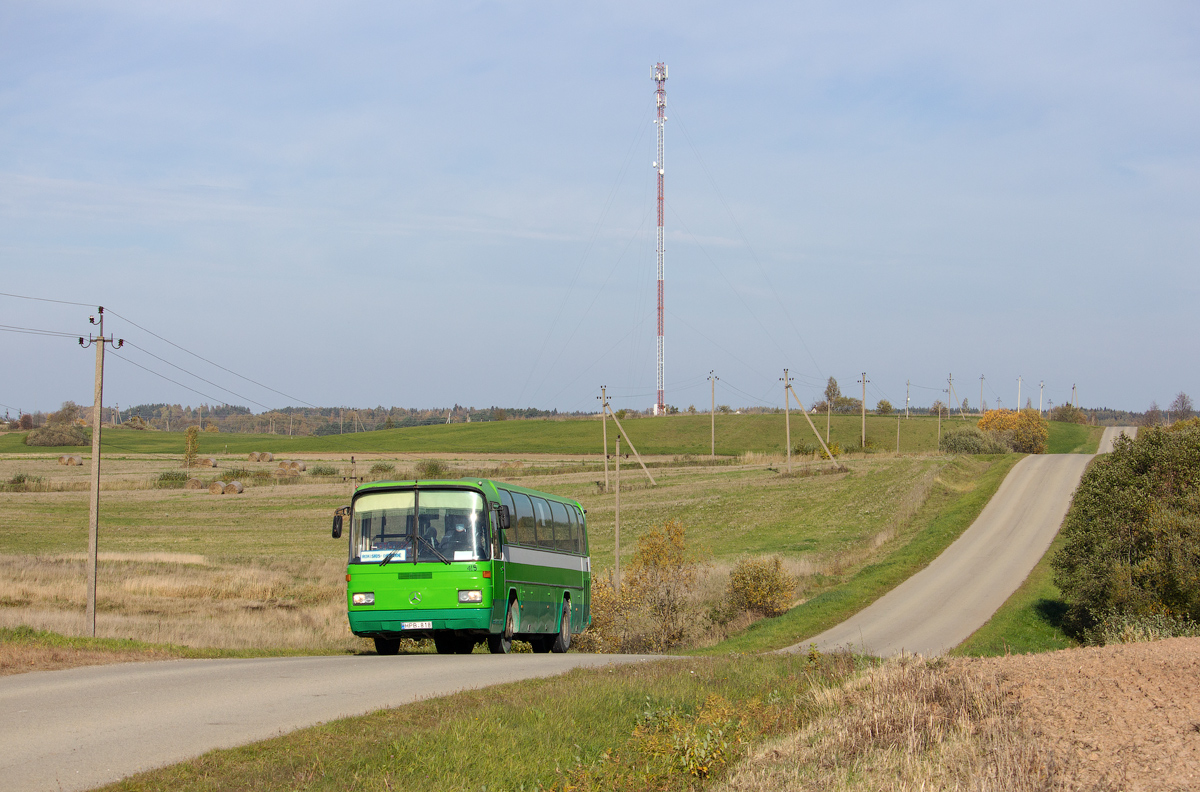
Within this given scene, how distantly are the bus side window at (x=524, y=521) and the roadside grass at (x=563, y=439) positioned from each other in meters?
92.7

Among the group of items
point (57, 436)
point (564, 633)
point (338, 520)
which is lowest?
point (564, 633)

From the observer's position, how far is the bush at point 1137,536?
76.6ft

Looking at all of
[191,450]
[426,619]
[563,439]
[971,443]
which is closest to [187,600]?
[426,619]

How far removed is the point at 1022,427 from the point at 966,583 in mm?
98773

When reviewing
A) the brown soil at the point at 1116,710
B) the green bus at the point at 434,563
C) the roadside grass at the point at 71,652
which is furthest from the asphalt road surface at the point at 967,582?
the roadside grass at the point at 71,652

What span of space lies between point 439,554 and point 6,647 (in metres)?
6.33

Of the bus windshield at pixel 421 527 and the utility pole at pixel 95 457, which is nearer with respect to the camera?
the bus windshield at pixel 421 527

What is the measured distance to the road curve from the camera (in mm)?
26734

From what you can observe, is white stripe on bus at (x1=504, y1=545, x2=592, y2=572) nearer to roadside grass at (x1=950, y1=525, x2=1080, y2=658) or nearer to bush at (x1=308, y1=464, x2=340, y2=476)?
roadside grass at (x1=950, y1=525, x2=1080, y2=658)

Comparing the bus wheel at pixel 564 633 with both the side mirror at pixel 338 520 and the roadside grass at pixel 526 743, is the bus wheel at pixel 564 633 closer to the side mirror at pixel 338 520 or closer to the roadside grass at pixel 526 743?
the side mirror at pixel 338 520

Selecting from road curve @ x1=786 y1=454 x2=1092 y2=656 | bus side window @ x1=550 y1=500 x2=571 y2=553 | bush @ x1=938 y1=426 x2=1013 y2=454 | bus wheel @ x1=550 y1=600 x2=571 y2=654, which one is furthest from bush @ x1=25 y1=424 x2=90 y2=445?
bus wheel @ x1=550 y1=600 x2=571 y2=654

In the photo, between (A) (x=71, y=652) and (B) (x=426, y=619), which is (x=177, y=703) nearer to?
(A) (x=71, y=652)

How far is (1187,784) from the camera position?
6715mm

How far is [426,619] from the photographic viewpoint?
16.1m
